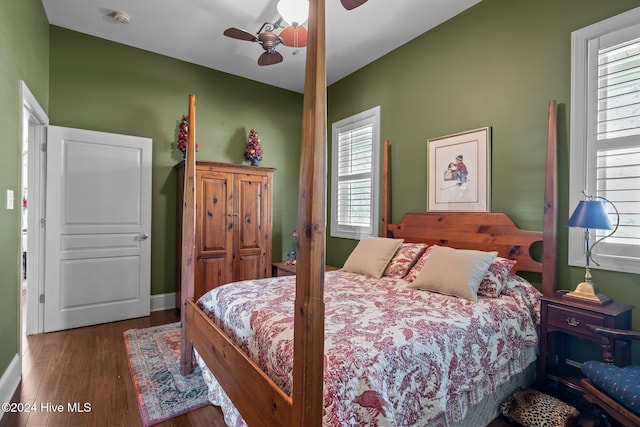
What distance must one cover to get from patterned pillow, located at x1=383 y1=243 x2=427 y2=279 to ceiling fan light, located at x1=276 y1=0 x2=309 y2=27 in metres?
2.07

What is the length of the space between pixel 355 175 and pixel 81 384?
11.0ft

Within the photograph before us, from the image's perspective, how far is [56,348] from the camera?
2779 millimetres

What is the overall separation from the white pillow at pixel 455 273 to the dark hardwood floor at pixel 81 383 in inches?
63.9

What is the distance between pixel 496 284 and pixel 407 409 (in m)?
1.27

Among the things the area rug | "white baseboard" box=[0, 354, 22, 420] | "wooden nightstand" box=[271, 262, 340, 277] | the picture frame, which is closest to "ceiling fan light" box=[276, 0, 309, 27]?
the picture frame

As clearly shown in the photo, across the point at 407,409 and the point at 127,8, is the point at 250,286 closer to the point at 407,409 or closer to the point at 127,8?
the point at 407,409

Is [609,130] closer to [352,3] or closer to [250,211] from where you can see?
[352,3]

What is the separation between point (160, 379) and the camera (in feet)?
7.48

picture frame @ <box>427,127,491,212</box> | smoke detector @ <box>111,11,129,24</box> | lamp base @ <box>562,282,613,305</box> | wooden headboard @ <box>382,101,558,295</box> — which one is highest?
smoke detector @ <box>111,11,129,24</box>

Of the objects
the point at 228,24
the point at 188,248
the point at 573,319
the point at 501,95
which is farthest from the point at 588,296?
the point at 228,24

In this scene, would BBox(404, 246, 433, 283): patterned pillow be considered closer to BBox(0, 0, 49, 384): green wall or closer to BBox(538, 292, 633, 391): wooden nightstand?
BBox(538, 292, 633, 391): wooden nightstand

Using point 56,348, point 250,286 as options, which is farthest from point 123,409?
point 56,348

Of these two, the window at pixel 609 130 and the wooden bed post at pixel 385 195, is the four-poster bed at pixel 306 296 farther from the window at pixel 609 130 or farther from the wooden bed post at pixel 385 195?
the wooden bed post at pixel 385 195

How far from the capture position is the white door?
3.18m
